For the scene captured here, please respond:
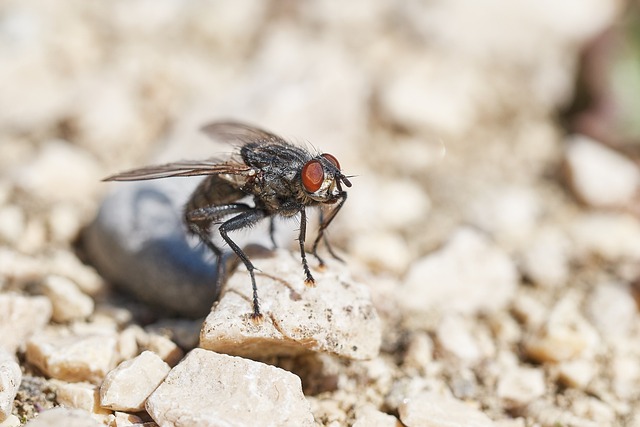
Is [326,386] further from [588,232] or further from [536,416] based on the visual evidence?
[588,232]

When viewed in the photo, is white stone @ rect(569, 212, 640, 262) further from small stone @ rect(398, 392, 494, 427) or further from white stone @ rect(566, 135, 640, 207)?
small stone @ rect(398, 392, 494, 427)

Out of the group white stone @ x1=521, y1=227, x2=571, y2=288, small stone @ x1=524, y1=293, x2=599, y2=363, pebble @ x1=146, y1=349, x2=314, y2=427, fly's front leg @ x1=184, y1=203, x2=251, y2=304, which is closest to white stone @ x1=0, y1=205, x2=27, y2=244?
fly's front leg @ x1=184, y1=203, x2=251, y2=304

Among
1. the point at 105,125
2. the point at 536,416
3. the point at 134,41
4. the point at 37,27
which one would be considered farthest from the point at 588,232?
the point at 37,27

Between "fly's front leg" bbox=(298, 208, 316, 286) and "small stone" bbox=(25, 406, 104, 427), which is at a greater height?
"fly's front leg" bbox=(298, 208, 316, 286)

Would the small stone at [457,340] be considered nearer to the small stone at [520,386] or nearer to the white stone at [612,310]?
the small stone at [520,386]

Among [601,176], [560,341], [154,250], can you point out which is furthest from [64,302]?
[601,176]
